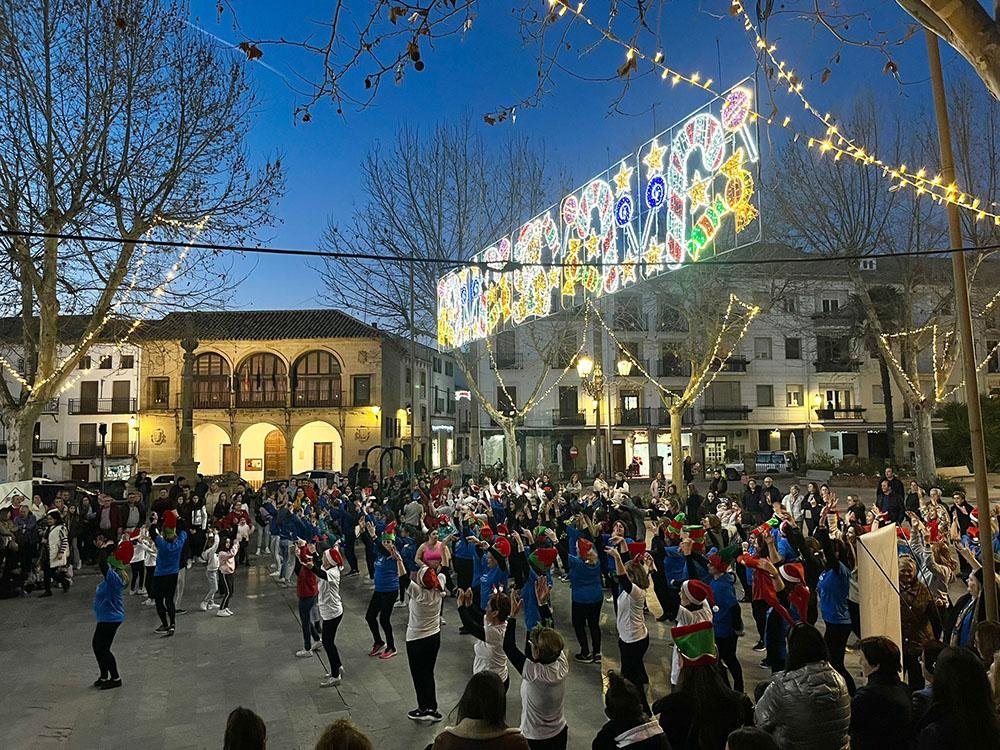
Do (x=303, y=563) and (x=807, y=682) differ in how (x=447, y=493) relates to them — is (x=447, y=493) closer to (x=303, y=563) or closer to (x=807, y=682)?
(x=303, y=563)

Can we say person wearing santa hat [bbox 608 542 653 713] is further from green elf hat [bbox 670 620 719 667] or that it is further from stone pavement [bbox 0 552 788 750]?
green elf hat [bbox 670 620 719 667]

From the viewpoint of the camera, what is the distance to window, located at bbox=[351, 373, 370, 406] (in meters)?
40.6

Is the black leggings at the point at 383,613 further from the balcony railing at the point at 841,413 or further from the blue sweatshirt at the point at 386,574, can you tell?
the balcony railing at the point at 841,413

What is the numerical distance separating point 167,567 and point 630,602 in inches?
263

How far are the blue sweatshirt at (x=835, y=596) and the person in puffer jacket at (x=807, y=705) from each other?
11.2 feet

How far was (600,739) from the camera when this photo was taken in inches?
151

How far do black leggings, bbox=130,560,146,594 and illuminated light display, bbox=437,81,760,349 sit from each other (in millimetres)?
A: 8366

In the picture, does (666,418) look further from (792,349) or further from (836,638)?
(836,638)

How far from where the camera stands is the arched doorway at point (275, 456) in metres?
41.4

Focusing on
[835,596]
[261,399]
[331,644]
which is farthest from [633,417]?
[331,644]

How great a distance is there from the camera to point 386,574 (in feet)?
27.9

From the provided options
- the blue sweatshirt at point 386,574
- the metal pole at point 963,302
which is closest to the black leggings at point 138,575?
the blue sweatshirt at point 386,574

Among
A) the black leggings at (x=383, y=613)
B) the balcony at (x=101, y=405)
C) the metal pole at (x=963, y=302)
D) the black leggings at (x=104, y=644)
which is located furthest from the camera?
the balcony at (x=101, y=405)

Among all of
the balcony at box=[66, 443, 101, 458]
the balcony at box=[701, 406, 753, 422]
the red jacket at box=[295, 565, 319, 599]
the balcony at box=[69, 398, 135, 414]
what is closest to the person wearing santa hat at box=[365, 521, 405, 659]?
the red jacket at box=[295, 565, 319, 599]
